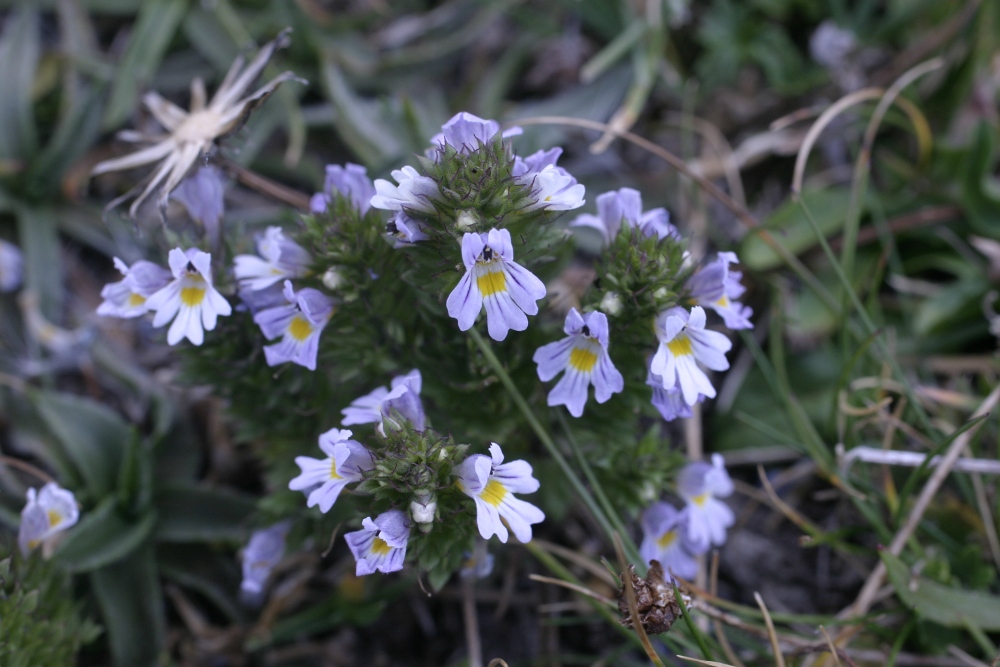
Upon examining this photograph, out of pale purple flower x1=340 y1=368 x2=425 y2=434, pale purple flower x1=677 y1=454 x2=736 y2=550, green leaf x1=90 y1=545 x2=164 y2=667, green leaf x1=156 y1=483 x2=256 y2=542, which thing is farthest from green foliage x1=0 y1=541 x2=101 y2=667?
pale purple flower x1=677 y1=454 x2=736 y2=550

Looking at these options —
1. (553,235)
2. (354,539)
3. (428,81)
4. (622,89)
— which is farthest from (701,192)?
(354,539)

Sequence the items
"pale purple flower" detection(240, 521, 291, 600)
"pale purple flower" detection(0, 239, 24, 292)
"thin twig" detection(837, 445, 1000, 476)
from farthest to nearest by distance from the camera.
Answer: "pale purple flower" detection(0, 239, 24, 292), "thin twig" detection(837, 445, 1000, 476), "pale purple flower" detection(240, 521, 291, 600)

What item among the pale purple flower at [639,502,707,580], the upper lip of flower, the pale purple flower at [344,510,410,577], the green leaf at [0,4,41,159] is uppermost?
the green leaf at [0,4,41,159]

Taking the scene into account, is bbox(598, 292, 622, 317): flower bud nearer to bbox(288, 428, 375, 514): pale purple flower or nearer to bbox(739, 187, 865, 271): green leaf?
bbox(288, 428, 375, 514): pale purple flower

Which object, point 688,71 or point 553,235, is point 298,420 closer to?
point 553,235

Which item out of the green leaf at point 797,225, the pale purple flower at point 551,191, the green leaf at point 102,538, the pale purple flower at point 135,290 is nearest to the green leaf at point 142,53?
the pale purple flower at point 135,290

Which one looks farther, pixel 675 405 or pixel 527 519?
pixel 675 405
